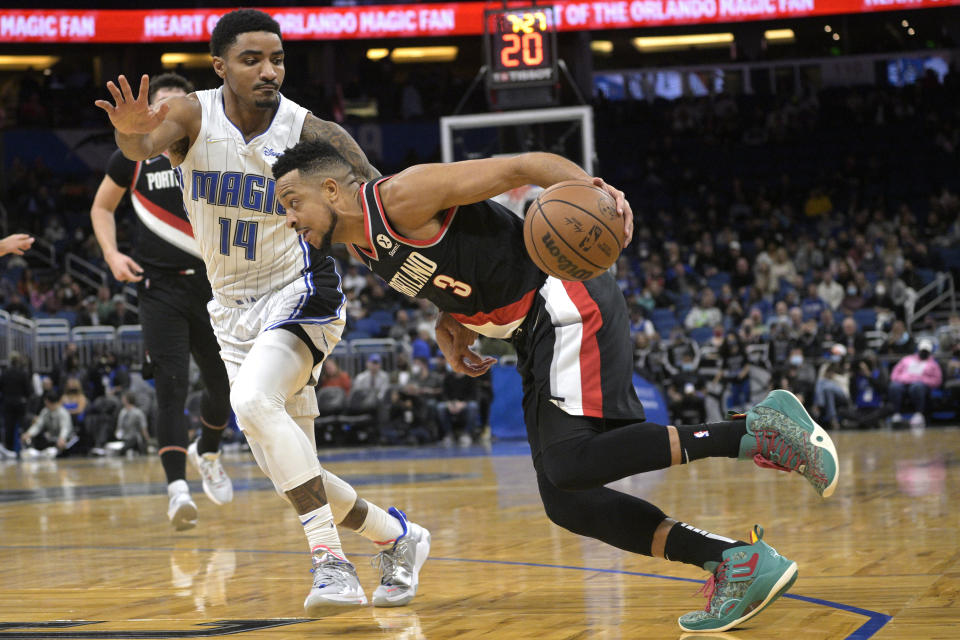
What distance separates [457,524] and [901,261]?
14953mm

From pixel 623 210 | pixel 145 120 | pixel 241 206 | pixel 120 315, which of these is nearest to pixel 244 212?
pixel 241 206

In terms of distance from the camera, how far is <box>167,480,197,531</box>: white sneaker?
5.66 meters

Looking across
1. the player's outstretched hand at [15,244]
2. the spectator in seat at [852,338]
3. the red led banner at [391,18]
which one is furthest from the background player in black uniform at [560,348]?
the red led banner at [391,18]

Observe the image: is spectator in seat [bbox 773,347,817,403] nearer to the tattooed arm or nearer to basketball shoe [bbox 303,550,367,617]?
the tattooed arm

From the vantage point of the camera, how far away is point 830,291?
17.7m

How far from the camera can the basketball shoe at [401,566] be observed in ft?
12.7

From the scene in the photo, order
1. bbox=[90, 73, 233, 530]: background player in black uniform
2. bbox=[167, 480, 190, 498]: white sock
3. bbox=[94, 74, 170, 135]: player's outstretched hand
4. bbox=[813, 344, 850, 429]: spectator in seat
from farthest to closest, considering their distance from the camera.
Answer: bbox=[813, 344, 850, 429]: spectator in seat → bbox=[90, 73, 233, 530]: background player in black uniform → bbox=[167, 480, 190, 498]: white sock → bbox=[94, 74, 170, 135]: player's outstretched hand

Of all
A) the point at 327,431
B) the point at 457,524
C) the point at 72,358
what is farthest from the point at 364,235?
the point at 72,358

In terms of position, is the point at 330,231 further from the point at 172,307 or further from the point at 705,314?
the point at 705,314

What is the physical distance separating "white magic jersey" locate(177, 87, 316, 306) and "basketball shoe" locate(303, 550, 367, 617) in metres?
1.17

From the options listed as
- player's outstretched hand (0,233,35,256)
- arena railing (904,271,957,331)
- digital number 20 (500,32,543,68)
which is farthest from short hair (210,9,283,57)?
arena railing (904,271,957,331)

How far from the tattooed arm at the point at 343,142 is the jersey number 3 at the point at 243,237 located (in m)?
0.41

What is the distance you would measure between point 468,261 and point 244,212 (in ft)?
4.23

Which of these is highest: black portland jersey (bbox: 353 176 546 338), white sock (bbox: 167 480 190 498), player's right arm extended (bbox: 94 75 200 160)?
player's right arm extended (bbox: 94 75 200 160)
